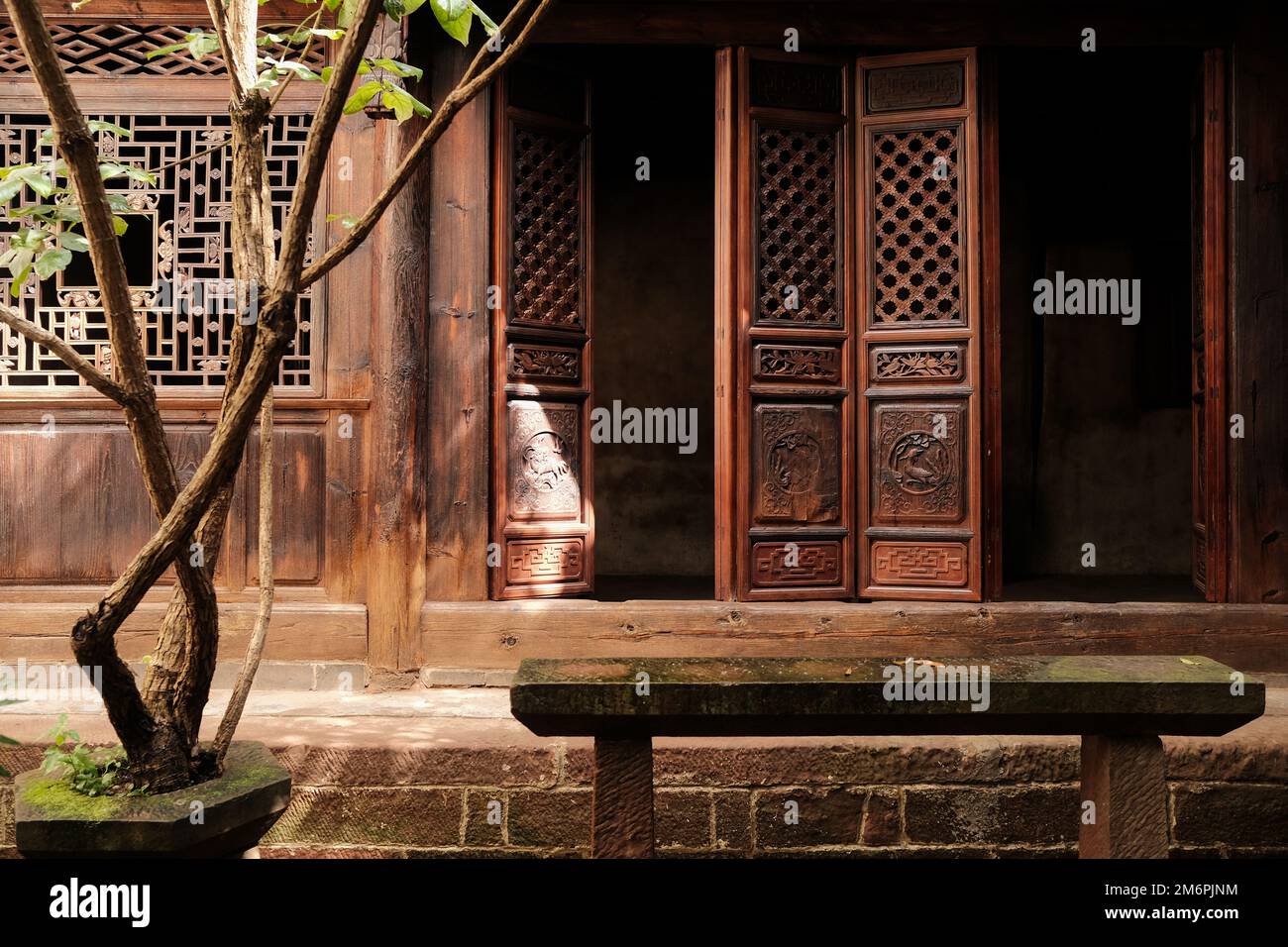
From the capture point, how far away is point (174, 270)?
532cm

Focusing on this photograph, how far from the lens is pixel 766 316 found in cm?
553

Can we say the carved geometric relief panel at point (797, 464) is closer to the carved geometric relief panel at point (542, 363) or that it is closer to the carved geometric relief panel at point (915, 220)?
the carved geometric relief panel at point (915, 220)

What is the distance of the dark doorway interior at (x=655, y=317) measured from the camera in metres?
8.93

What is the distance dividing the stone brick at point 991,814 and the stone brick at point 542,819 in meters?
1.43

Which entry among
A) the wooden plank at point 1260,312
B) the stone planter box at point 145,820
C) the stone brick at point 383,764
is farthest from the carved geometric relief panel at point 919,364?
the stone planter box at point 145,820

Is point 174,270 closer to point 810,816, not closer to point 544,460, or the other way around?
point 544,460

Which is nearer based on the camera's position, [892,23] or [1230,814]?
[1230,814]

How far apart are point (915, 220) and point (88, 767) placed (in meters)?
4.61

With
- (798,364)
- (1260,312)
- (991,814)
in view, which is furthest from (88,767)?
(1260,312)

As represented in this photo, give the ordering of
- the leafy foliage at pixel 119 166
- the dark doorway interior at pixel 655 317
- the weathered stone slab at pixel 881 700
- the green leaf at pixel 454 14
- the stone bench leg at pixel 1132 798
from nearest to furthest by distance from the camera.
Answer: the green leaf at pixel 454 14, the leafy foliage at pixel 119 166, the weathered stone slab at pixel 881 700, the stone bench leg at pixel 1132 798, the dark doorway interior at pixel 655 317

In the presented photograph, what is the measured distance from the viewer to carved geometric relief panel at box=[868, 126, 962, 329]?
18.1 ft

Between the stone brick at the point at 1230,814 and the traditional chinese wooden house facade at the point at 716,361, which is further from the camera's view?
the traditional chinese wooden house facade at the point at 716,361

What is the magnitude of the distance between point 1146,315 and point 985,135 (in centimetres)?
400

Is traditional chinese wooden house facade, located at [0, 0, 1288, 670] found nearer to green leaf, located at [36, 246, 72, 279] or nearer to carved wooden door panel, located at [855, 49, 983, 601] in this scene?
carved wooden door panel, located at [855, 49, 983, 601]
